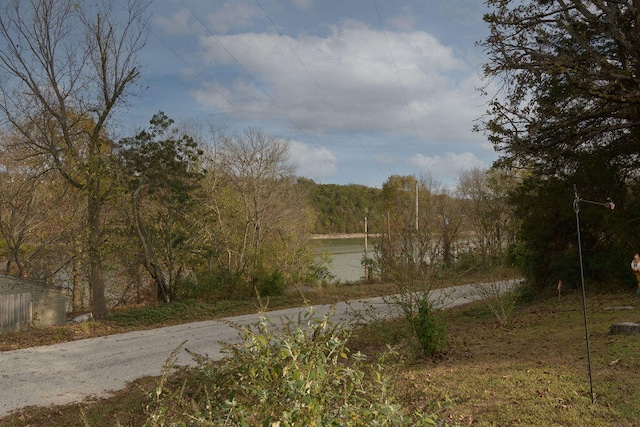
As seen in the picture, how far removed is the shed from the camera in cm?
1599

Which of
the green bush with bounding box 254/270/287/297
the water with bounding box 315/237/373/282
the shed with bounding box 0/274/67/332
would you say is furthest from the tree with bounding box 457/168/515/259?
the shed with bounding box 0/274/67/332

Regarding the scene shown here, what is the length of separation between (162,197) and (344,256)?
3067cm

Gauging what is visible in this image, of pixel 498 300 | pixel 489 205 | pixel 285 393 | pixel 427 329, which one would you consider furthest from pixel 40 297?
pixel 489 205

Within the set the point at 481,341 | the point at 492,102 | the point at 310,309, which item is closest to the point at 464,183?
the point at 492,102

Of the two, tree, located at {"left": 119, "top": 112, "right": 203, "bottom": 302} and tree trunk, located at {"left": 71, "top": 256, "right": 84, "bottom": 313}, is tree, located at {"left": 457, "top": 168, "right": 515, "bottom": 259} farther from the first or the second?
tree trunk, located at {"left": 71, "top": 256, "right": 84, "bottom": 313}

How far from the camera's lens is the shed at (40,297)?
52.5 ft

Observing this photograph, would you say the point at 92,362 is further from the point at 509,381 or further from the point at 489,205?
the point at 489,205

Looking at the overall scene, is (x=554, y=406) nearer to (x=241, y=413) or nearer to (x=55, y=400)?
(x=241, y=413)

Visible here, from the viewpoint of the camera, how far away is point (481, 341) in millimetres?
9289

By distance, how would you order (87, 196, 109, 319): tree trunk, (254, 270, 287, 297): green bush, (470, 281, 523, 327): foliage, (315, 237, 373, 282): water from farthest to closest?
(315, 237, 373, 282): water, (254, 270, 287, 297): green bush, (87, 196, 109, 319): tree trunk, (470, 281, 523, 327): foliage

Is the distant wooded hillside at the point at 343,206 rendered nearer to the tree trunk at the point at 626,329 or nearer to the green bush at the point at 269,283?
the green bush at the point at 269,283

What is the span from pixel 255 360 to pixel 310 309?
505 mm

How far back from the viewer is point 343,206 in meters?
47.2

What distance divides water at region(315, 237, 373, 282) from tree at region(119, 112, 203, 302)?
6458mm
